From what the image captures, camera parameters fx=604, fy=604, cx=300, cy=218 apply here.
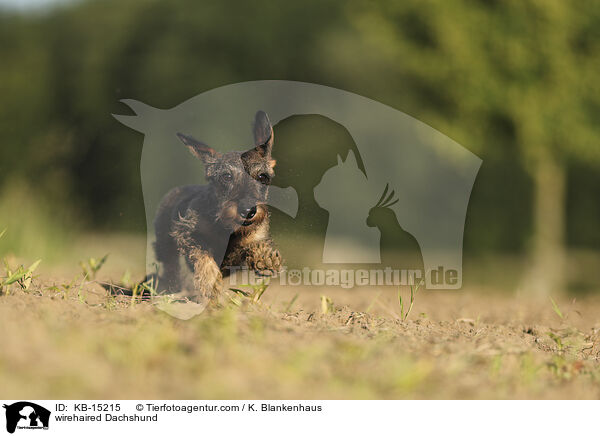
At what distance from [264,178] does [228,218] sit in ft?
1.45

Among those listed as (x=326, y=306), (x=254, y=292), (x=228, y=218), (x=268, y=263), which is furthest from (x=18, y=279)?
(x=326, y=306)

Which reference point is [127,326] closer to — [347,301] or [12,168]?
[347,301]

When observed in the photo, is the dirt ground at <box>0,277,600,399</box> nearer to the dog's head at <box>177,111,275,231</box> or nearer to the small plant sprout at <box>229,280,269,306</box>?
the small plant sprout at <box>229,280,269,306</box>

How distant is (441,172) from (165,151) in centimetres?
1325

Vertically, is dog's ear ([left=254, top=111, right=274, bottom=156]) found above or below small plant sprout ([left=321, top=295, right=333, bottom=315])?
above

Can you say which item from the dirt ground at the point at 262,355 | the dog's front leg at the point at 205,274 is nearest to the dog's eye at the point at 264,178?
the dog's front leg at the point at 205,274

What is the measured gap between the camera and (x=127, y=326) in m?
3.55

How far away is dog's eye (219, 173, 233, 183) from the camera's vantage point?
15.1ft

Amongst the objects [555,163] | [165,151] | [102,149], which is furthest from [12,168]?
[555,163]

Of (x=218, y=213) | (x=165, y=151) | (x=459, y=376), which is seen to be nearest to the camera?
(x=459, y=376)

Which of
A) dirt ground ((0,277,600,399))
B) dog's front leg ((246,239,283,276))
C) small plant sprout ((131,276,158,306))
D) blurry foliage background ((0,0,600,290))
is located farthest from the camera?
blurry foliage background ((0,0,600,290))
